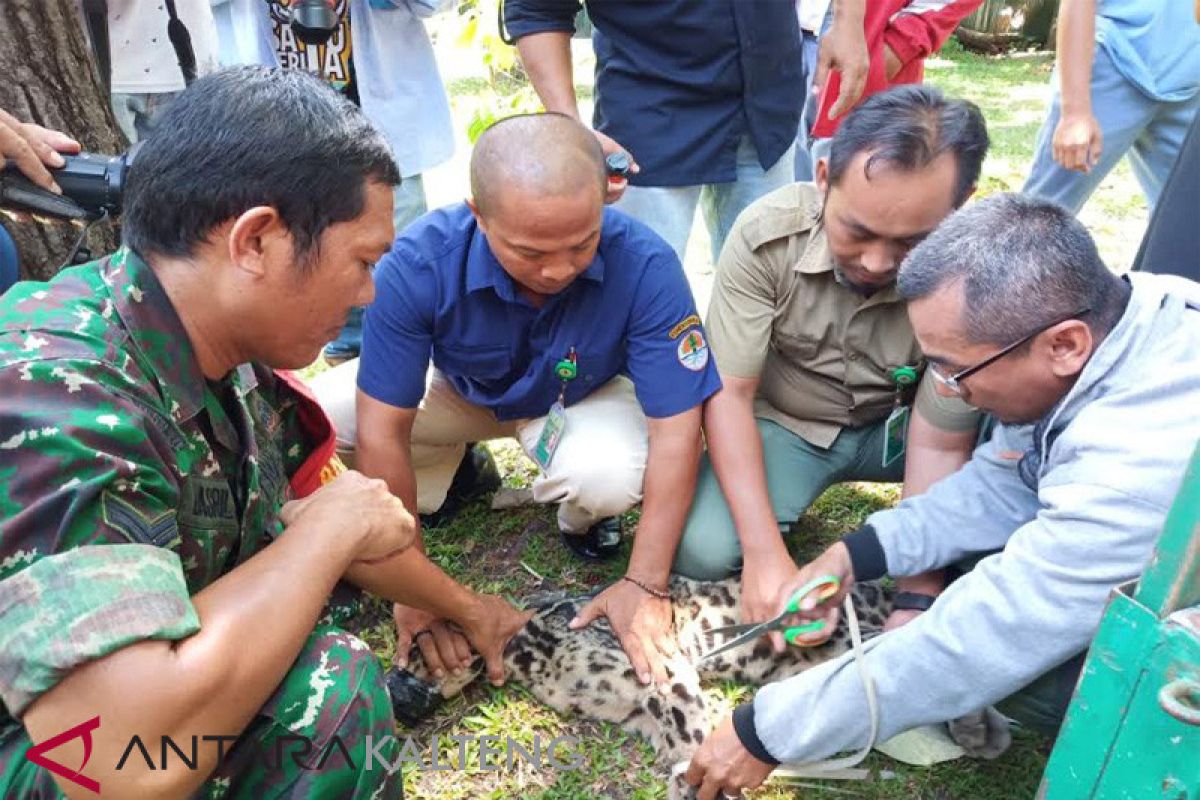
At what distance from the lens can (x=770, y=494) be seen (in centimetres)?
359

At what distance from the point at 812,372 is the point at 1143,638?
1951mm

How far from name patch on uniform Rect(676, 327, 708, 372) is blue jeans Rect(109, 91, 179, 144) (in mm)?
2215

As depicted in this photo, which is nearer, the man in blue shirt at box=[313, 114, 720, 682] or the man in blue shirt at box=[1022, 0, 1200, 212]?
the man in blue shirt at box=[313, 114, 720, 682]

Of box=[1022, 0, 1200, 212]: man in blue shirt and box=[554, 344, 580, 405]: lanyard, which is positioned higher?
box=[1022, 0, 1200, 212]: man in blue shirt

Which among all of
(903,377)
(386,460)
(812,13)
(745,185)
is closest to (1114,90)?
(812,13)

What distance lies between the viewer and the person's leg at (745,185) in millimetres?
4008

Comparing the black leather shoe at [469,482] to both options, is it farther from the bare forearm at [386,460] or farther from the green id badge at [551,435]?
the bare forearm at [386,460]

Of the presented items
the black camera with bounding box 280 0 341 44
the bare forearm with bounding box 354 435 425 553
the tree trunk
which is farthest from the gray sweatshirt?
the black camera with bounding box 280 0 341 44

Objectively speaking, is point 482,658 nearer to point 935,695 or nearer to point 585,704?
point 585,704

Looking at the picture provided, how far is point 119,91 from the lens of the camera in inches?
147

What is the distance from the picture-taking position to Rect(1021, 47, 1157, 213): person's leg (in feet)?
13.3

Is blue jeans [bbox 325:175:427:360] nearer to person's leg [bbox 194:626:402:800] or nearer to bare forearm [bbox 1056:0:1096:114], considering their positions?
person's leg [bbox 194:626:402:800]

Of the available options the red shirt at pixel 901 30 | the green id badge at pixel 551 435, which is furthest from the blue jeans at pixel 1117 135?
the green id badge at pixel 551 435

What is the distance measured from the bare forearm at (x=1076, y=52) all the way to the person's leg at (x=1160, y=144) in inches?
20.2
